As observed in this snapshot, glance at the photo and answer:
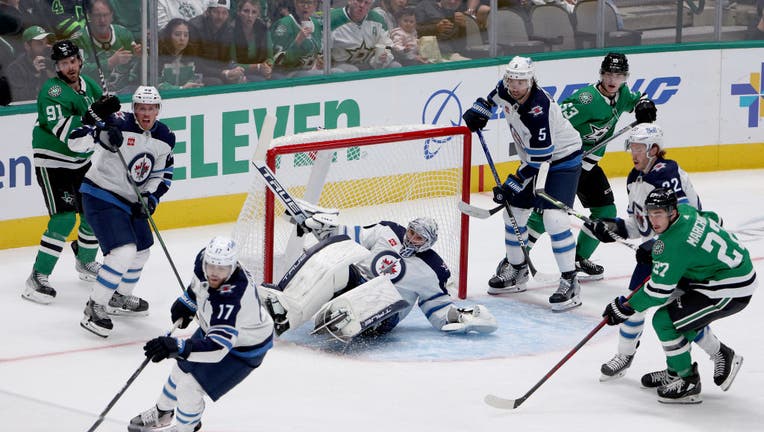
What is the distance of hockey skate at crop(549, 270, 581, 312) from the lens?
271 inches

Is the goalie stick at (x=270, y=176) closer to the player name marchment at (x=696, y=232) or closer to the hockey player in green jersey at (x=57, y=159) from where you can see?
the hockey player in green jersey at (x=57, y=159)

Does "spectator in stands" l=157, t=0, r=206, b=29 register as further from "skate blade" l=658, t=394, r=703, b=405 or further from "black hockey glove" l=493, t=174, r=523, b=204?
"skate blade" l=658, t=394, r=703, b=405

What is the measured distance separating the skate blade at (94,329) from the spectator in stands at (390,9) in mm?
3200

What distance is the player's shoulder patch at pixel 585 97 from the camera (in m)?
7.29

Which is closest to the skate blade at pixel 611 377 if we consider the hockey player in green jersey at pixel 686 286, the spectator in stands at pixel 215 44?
the hockey player in green jersey at pixel 686 286

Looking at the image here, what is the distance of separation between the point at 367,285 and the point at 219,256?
5.01ft

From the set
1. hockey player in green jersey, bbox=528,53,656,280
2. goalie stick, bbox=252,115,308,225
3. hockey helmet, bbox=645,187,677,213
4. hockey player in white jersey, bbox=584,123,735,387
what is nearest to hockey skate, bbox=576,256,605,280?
hockey player in green jersey, bbox=528,53,656,280

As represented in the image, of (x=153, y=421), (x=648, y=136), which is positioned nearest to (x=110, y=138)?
(x=153, y=421)

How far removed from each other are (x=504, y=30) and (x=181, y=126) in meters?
2.37

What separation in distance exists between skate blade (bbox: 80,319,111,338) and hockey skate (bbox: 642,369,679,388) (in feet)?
7.54

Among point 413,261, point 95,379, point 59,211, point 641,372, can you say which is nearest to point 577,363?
point 641,372

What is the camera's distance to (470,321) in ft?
20.8

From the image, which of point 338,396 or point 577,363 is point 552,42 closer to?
point 577,363

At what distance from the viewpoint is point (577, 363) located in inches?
242
